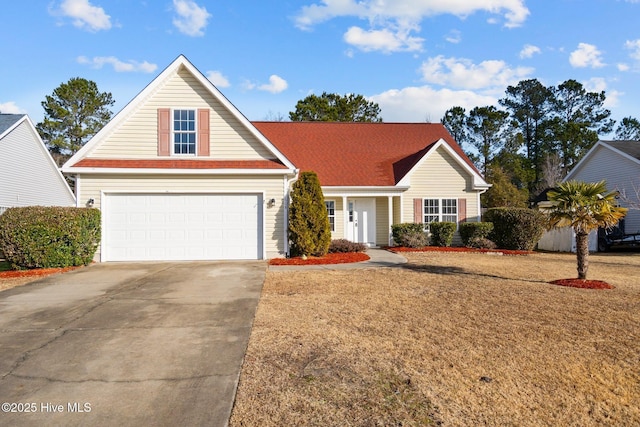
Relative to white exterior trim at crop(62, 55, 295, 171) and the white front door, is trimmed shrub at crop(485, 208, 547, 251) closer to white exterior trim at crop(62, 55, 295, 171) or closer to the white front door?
the white front door

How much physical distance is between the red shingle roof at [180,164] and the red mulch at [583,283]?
8698 millimetres

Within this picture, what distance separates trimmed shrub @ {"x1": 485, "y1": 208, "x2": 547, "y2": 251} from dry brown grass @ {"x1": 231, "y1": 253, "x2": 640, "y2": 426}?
8312 millimetres

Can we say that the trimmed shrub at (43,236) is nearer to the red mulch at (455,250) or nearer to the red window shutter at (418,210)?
the red mulch at (455,250)

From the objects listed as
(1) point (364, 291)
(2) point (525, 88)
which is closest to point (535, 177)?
(2) point (525, 88)

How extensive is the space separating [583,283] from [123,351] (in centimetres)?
951

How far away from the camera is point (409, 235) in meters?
17.5

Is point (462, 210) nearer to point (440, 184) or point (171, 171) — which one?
point (440, 184)

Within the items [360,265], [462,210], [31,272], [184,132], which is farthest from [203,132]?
[462,210]

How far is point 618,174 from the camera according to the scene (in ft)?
71.2

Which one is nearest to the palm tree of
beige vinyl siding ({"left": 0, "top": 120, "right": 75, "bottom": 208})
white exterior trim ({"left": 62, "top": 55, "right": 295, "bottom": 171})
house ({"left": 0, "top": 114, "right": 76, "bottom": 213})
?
white exterior trim ({"left": 62, "top": 55, "right": 295, "bottom": 171})

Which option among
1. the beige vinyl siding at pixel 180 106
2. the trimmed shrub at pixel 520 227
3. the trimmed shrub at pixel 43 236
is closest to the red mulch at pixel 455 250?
the trimmed shrub at pixel 520 227

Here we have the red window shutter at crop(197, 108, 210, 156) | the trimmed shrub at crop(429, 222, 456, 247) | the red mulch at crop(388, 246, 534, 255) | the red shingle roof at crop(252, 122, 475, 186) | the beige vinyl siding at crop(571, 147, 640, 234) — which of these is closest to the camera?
the red window shutter at crop(197, 108, 210, 156)

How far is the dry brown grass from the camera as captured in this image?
3635 mm

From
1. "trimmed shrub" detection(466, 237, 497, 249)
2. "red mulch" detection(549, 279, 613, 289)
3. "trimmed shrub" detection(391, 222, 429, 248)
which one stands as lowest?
"red mulch" detection(549, 279, 613, 289)
